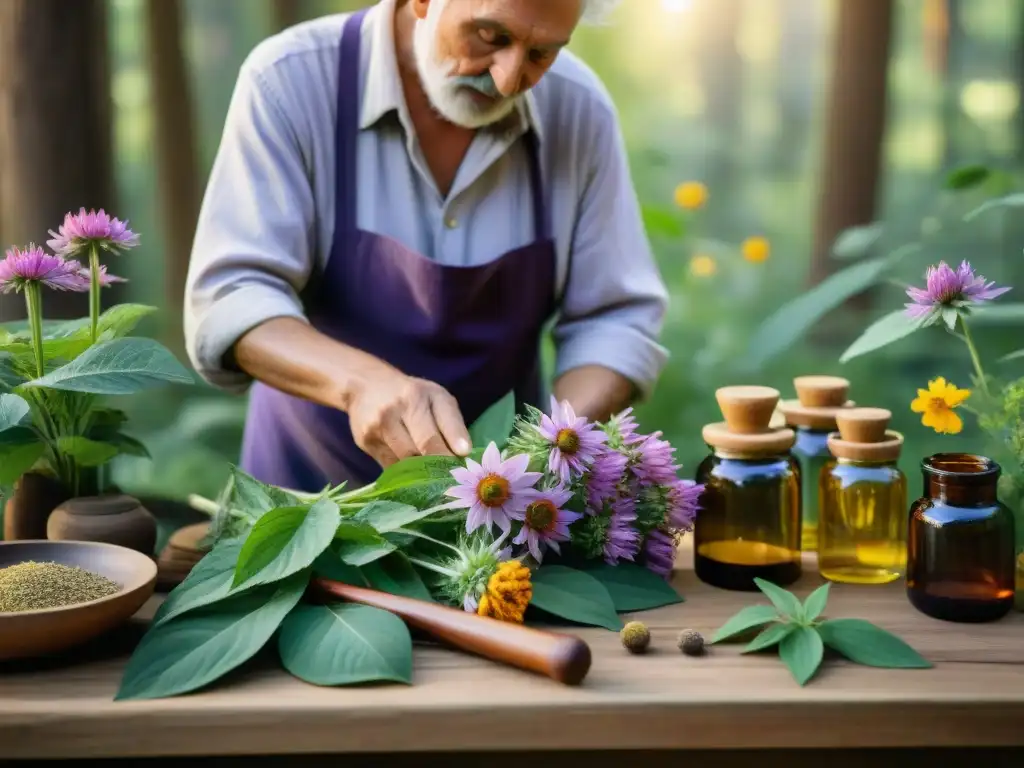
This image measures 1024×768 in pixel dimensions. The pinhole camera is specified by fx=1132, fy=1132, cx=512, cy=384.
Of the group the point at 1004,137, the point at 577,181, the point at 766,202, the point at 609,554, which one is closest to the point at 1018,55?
the point at 1004,137

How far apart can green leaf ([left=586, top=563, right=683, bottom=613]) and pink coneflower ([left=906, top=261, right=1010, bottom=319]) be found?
0.45m

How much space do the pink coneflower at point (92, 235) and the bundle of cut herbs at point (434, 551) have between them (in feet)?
1.08

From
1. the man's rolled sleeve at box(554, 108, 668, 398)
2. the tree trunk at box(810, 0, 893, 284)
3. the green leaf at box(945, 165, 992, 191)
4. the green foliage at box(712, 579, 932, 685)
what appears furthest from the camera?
the tree trunk at box(810, 0, 893, 284)

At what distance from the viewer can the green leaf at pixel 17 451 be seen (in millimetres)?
1414

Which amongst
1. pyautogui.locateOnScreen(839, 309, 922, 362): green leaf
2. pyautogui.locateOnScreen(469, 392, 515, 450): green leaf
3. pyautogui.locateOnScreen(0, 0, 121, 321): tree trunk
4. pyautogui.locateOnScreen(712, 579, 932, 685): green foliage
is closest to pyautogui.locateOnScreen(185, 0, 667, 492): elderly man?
pyautogui.locateOnScreen(469, 392, 515, 450): green leaf

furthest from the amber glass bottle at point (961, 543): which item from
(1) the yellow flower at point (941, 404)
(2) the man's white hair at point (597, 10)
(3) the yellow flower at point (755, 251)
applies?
(3) the yellow flower at point (755, 251)

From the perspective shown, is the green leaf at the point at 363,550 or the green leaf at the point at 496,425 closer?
the green leaf at the point at 363,550

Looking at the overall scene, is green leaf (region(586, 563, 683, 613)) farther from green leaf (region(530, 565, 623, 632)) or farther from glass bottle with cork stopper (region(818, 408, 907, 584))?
glass bottle with cork stopper (region(818, 408, 907, 584))

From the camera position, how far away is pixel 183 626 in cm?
120

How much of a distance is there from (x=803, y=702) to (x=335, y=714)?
17.7 inches

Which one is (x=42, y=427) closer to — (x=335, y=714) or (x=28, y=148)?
(x=335, y=714)

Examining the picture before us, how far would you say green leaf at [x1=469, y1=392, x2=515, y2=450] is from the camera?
1.47 m

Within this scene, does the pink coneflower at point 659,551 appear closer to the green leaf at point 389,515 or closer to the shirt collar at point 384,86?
the green leaf at point 389,515

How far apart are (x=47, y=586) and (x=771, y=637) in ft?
2.51
